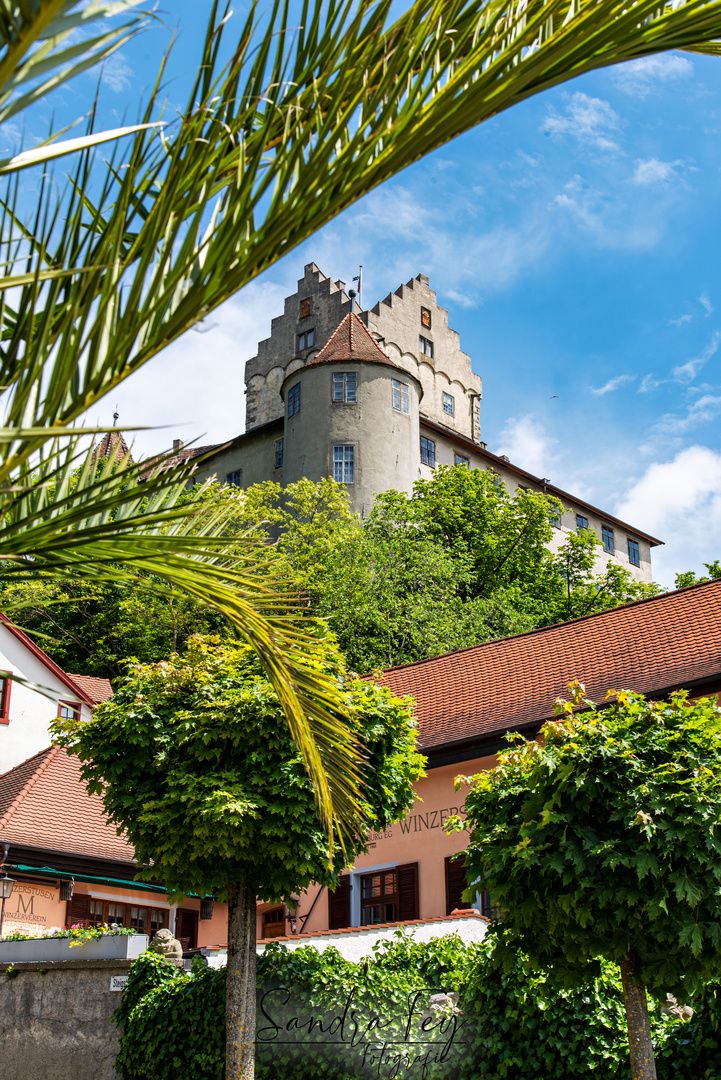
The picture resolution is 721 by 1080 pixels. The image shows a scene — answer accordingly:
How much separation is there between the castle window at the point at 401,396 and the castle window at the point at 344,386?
6.29 feet

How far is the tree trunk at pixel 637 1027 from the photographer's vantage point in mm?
8344

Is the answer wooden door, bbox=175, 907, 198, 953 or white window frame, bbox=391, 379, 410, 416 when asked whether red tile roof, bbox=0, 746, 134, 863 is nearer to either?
wooden door, bbox=175, 907, 198, 953

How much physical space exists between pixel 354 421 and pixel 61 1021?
Answer: 121 feet

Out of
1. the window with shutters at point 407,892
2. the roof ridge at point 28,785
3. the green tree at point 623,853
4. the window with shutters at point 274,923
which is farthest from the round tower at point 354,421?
the green tree at point 623,853

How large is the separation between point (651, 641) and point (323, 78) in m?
15.0

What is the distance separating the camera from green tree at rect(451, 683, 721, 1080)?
7.86 m

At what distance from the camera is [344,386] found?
48500mm

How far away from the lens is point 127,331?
3268 mm

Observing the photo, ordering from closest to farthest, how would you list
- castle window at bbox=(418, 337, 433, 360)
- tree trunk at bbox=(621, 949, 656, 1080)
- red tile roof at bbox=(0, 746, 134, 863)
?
tree trunk at bbox=(621, 949, 656, 1080) < red tile roof at bbox=(0, 746, 134, 863) < castle window at bbox=(418, 337, 433, 360)

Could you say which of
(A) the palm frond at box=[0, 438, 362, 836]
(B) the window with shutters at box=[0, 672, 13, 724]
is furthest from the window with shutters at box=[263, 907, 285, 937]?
(A) the palm frond at box=[0, 438, 362, 836]

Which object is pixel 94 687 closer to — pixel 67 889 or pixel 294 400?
pixel 67 889

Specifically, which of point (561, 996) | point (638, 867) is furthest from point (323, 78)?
point (561, 996)

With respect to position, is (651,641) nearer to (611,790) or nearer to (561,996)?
(561,996)

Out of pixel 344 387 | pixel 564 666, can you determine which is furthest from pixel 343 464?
pixel 564 666
